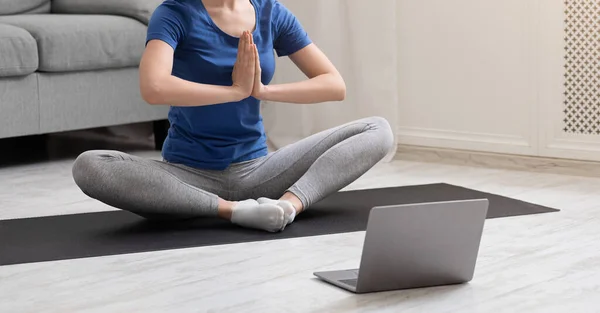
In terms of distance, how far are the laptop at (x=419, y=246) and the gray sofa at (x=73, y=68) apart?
A: 1731 millimetres

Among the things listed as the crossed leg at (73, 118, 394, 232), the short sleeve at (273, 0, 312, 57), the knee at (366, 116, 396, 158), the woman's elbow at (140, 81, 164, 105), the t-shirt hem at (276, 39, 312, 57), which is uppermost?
the short sleeve at (273, 0, 312, 57)

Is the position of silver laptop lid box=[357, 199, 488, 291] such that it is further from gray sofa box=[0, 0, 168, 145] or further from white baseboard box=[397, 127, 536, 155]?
gray sofa box=[0, 0, 168, 145]

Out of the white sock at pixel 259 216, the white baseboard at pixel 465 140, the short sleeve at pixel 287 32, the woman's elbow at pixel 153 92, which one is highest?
the short sleeve at pixel 287 32

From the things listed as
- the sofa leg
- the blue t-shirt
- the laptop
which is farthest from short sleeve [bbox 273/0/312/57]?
the sofa leg

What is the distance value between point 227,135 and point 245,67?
0.23m

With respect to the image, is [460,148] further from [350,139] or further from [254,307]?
[254,307]

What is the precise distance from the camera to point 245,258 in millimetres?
2096

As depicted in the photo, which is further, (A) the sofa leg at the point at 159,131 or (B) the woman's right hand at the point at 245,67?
(A) the sofa leg at the point at 159,131

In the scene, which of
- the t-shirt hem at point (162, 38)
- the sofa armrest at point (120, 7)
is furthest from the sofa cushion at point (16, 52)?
the t-shirt hem at point (162, 38)

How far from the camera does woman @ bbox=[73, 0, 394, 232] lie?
2273mm

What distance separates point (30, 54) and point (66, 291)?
5.07ft

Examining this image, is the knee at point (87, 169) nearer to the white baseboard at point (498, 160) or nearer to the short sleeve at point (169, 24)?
the short sleeve at point (169, 24)

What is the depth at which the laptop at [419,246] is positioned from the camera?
5.68ft

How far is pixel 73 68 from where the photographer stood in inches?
133
